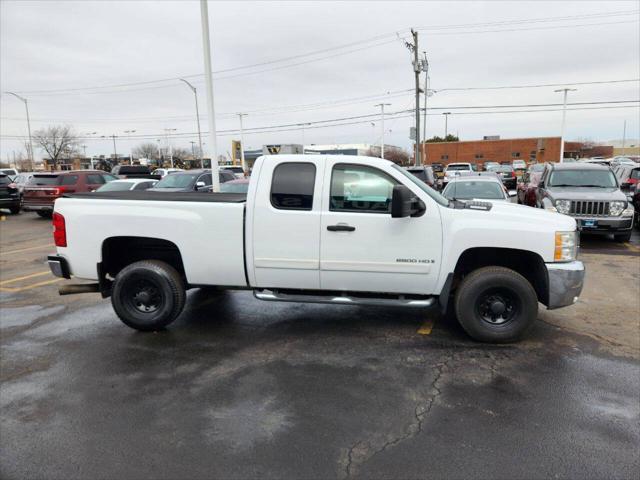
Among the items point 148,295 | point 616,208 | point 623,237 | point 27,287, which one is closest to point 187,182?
point 27,287

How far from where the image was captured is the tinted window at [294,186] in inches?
198

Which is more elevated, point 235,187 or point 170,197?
point 170,197

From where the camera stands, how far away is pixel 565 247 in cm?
478

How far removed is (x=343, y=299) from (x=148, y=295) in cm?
232

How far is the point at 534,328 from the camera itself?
18.0 feet

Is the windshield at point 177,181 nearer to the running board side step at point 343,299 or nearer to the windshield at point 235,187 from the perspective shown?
the windshield at point 235,187

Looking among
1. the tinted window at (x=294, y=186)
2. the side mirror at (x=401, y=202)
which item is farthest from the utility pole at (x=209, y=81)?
the side mirror at (x=401, y=202)

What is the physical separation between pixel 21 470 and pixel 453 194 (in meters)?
10.6

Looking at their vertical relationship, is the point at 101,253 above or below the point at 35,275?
above

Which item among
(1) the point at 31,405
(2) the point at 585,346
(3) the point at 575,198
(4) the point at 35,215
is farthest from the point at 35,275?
(4) the point at 35,215

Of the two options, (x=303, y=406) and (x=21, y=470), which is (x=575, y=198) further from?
(x=21, y=470)

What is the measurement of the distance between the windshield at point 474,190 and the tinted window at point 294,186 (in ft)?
23.3

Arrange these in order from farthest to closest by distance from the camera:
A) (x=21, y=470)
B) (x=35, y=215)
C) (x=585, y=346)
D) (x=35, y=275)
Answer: (x=35, y=215), (x=35, y=275), (x=585, y=346), (x=21, y=470)

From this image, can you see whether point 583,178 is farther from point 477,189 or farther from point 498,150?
point 498,150
